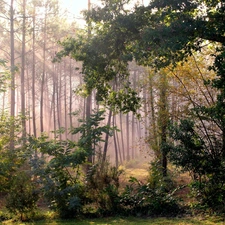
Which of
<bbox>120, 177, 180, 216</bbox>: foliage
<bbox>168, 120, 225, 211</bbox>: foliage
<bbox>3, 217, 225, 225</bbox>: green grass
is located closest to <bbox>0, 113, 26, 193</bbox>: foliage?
<bbox>3, 217, 225, 225</bbox>: green grass

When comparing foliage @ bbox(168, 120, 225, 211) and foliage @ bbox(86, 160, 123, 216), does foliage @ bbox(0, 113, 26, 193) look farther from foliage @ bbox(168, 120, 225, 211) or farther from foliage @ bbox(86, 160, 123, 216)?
foliage @ bbox(168, 120, 225, 211)

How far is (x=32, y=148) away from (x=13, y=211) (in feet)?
7.45

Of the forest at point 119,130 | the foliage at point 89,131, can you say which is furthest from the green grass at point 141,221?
the foliage at point 89,131

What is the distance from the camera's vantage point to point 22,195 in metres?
10.1

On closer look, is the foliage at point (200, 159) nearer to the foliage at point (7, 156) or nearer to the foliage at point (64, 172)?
the foliage at point (64, 172)

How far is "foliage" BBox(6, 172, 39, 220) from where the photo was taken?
10.1 m

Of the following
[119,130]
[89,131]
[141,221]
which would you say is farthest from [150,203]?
[89,131]

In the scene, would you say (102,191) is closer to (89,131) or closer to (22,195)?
(89,131)

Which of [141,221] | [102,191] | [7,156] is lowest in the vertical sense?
[141,221]

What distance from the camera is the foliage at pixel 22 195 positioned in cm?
1006

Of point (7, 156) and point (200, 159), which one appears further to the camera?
point (7, 156)

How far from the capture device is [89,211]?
1056 centimetres

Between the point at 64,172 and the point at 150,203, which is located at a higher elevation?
the point at 64,172

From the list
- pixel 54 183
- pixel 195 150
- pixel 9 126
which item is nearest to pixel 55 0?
pixel 9 126
